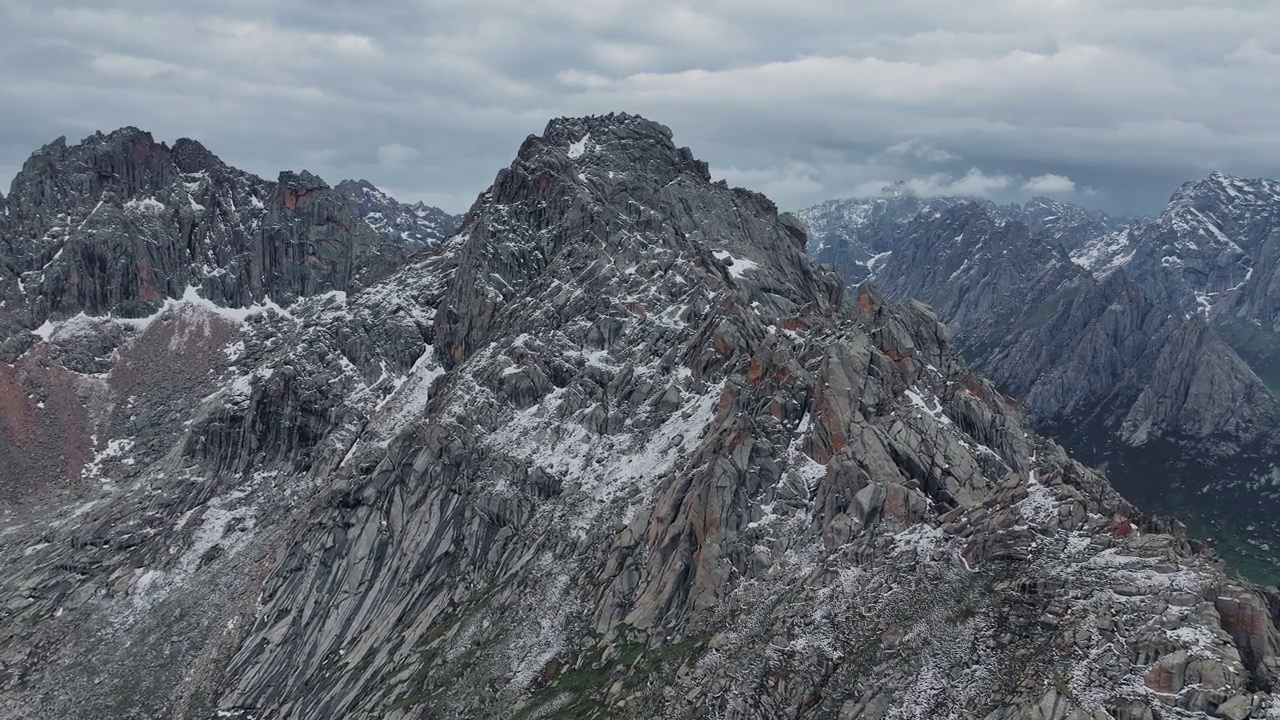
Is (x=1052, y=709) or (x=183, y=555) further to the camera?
(x=183, y=555)

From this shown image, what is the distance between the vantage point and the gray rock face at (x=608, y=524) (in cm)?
5525

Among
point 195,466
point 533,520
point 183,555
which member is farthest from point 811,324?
point 195,466

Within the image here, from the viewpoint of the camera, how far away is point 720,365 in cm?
10425

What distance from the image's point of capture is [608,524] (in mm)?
91812

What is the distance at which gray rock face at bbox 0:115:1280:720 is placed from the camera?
55250 millimetres

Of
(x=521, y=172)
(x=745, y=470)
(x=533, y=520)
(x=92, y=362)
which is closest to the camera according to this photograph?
(x=745, y=470)

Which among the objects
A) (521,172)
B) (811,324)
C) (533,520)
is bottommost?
(533,520)

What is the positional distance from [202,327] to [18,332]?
35.7m

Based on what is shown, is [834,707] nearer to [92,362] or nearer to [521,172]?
[521,172]

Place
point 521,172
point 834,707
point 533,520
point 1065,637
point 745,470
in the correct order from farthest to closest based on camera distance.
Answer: point 521,172 < point 533,520 < point 745,470 < point 834,707 < point 1065,637

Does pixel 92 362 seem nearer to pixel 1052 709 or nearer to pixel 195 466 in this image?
pixel 195 466

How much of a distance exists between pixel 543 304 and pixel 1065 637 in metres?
95.6

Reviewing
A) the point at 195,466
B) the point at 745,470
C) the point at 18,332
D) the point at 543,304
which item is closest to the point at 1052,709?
the point at 745,470

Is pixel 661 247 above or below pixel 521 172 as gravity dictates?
below
